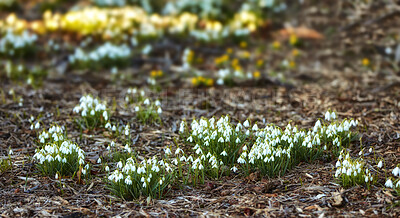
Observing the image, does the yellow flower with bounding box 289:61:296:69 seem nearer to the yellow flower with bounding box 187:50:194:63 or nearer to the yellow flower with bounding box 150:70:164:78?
the yellow flower with bounding box 187:50:194:63

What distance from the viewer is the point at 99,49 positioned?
24.1ft

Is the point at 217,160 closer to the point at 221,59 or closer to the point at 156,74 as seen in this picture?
the point at 156,74

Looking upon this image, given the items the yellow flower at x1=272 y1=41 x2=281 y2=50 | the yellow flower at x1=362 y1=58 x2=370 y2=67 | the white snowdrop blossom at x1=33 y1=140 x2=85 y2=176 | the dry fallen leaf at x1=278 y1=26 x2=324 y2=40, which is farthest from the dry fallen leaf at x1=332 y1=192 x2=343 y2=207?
the dry fallen leaf at x1=278 y1=26 x2=324 y2=40

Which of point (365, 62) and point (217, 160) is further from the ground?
point (365, 62)

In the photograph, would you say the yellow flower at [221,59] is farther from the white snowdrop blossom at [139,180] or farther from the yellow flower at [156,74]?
the white snowdrop blossom at [139,180]

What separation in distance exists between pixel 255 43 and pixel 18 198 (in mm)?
5749

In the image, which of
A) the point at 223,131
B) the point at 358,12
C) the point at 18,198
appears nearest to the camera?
the point at 18,198

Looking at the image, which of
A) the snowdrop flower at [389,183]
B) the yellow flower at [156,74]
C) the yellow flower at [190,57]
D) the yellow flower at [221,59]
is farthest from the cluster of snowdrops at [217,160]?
the yellow flower at [190,57]

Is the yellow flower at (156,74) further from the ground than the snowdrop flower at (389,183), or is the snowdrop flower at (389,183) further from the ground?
the yellow flower at (156,74)

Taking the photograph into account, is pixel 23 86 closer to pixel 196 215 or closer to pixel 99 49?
pixel 99 49

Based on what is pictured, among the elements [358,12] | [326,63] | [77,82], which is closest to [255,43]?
[326,63]

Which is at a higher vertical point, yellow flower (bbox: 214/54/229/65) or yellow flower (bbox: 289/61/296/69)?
yellow flower (bbox: 214/54/229/65)

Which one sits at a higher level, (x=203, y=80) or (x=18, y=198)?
(x=203, y=80)

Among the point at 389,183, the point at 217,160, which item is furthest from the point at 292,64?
the point at 389,183
